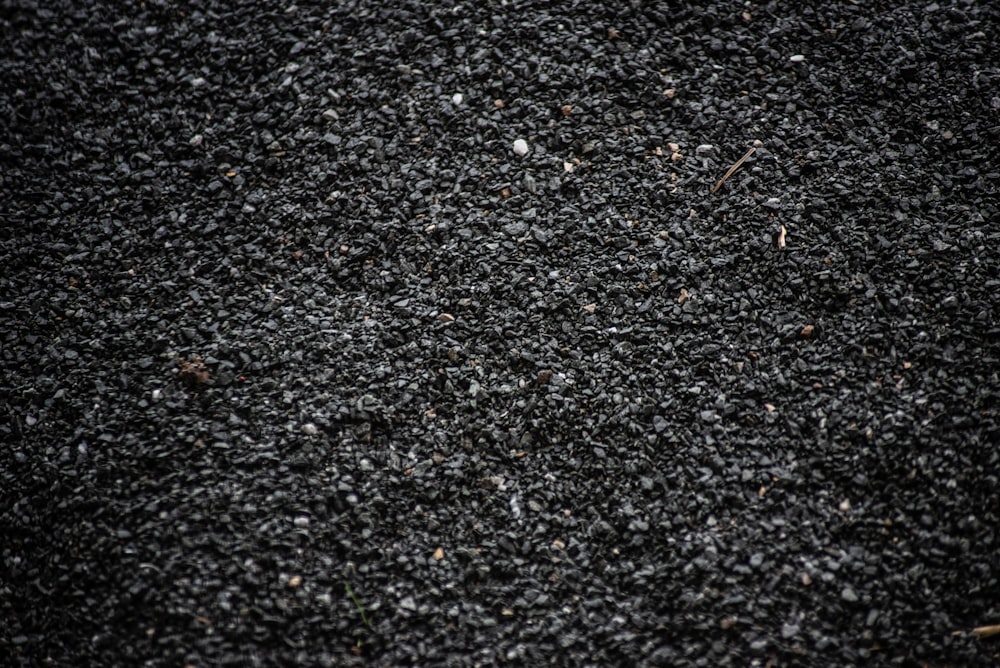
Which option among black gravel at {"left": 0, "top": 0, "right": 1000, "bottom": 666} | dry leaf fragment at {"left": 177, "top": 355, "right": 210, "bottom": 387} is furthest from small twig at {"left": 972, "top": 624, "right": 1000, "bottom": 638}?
dry leaf fragment at {"left": 177, "top": 355, "right": 210, "bottom": 387}

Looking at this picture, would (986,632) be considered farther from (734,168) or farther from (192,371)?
(192,371)

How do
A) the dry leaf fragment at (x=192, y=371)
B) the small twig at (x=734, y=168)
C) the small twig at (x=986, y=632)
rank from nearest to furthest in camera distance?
the small twig at (x=986, y=632) → the dry leaf fragment at (x=192, y=371) → the small twig at (x=734, y=168)

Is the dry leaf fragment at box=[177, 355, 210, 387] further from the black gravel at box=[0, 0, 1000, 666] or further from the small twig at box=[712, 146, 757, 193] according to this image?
the small twig at box=[712, 146, 757, 193]

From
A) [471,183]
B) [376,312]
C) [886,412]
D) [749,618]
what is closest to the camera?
[749,618]

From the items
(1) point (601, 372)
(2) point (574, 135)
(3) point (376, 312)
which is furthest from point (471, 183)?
(1) point (601, 372)

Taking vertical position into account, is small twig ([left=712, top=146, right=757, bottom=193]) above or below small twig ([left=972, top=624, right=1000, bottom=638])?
above

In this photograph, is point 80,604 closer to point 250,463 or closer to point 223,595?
point 223,595

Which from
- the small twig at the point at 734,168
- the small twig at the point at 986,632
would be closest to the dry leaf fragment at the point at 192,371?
the small twig at the point at 734,168

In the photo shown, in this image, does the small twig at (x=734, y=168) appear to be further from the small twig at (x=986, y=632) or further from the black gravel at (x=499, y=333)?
the small twig at (x=986, y=632)
